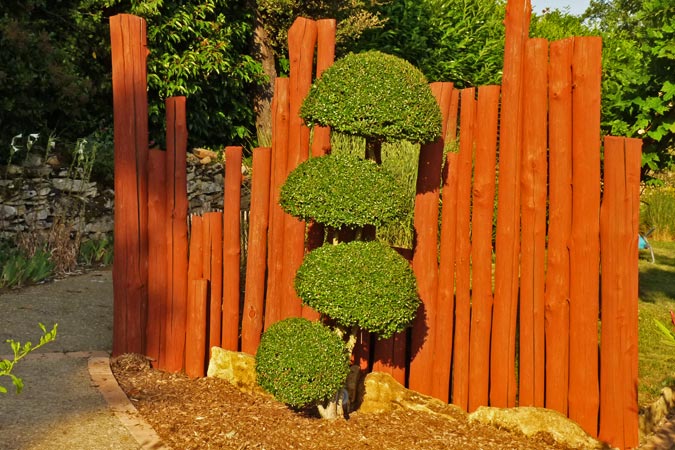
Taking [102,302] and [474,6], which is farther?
[474,6]

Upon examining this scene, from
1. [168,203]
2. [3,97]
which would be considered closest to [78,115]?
[3,97]

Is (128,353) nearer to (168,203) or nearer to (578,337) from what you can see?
(168,203)

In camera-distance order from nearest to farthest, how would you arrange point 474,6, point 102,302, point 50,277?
point 102,302, point 50,277, point 474,6

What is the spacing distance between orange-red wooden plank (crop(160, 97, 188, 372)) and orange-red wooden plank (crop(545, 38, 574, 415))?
2.59 m

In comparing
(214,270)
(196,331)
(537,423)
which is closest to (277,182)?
(214,270)

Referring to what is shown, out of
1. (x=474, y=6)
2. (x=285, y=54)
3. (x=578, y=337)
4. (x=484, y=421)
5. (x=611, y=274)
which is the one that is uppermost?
(x=474, y=6)

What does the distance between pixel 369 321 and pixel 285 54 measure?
10.5 metres

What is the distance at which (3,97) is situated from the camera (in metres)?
10.9

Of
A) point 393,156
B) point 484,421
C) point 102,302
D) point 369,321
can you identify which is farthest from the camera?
point 393,156

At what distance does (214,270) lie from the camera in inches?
248

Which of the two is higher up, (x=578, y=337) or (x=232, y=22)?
(x=232, y=22)

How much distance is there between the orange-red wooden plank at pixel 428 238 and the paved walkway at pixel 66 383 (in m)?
1.93

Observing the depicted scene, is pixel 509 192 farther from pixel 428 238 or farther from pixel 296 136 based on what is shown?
pixel 296 136

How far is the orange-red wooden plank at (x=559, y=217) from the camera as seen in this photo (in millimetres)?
5465
